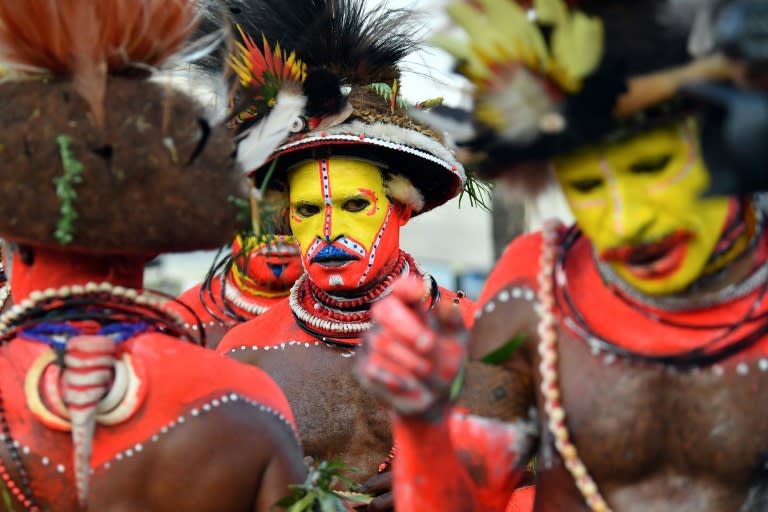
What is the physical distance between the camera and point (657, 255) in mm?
2311

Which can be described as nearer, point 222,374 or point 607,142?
point 607,142

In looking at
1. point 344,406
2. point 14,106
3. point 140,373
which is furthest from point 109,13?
point 344,406

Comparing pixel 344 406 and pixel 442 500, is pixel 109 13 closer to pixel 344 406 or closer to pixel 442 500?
pixel 442 500

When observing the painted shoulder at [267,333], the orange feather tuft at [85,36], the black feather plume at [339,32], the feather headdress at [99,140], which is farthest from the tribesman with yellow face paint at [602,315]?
the black feather plume at [339,32]

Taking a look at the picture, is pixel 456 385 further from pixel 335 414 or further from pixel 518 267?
pixel 335 414

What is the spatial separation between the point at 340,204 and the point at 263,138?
4.39 feet

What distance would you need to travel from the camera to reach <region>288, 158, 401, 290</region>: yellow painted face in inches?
165

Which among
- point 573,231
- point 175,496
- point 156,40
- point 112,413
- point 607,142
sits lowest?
point 175,496

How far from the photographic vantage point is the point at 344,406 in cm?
415

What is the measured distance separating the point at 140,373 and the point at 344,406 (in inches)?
64.9

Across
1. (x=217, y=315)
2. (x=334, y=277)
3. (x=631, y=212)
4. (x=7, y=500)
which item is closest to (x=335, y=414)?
(x=334, y=277)

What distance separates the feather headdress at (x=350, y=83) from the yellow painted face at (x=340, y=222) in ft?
0.24

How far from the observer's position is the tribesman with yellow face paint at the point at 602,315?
2189 millimetres

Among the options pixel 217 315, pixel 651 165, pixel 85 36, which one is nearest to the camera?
pixel 651 165
